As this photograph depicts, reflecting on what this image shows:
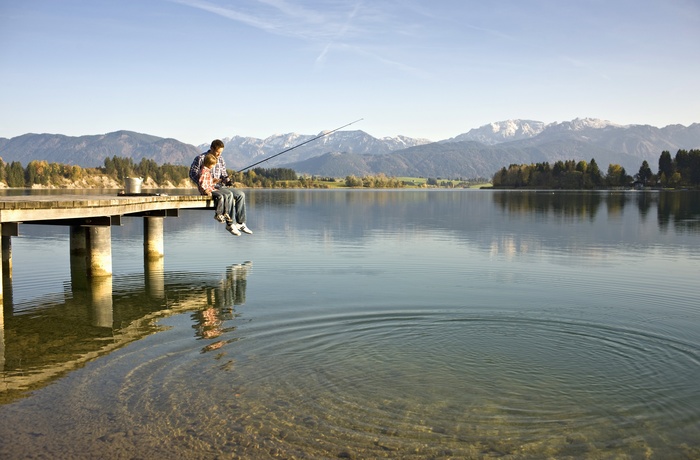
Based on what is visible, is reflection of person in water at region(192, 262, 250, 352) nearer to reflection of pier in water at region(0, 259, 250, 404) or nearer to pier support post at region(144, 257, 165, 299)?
reflection of pier in water at region(0, 259, 250, 404)

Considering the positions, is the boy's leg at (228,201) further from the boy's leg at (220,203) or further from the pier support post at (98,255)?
the pier support post at (98,255)

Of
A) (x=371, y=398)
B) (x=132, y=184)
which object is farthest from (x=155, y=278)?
(x=371, y=398)

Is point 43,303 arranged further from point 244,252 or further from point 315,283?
point 244,252

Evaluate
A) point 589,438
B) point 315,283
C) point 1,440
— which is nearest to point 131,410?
point 1,440

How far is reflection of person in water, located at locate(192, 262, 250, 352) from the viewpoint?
46.7 ft

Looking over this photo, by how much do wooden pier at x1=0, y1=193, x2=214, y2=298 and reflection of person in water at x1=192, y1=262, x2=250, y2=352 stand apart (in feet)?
12.8

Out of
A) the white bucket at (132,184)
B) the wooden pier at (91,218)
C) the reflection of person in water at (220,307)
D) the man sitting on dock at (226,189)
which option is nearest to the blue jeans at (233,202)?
the man sitting on dock at (226,189)

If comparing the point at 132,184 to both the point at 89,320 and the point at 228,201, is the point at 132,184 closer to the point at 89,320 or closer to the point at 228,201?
the point at 228,201

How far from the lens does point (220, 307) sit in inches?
685

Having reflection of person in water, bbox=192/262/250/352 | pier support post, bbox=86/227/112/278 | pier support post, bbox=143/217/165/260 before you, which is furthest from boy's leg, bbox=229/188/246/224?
pier support post, bbox=143/217/165/260

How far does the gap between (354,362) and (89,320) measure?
8017mm

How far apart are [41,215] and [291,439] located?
12.4 m

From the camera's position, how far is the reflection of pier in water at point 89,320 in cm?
1177

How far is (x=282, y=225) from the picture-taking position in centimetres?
5038
